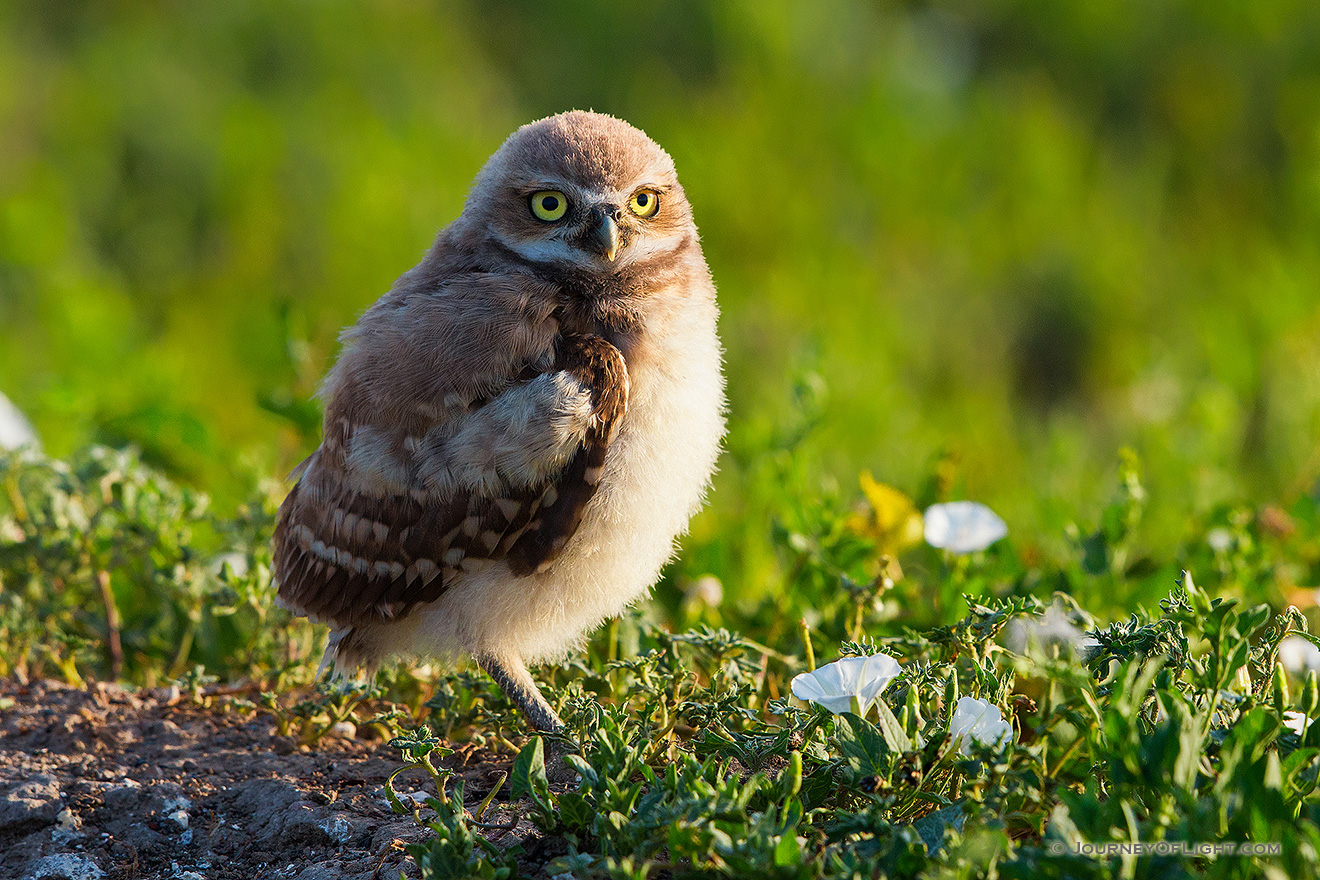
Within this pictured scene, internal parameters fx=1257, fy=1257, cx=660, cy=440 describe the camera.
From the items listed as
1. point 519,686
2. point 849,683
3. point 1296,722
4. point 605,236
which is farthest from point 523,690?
point 1296,722

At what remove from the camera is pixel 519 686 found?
10.3 feet

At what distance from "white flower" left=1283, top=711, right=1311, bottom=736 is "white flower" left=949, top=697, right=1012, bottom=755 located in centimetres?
49

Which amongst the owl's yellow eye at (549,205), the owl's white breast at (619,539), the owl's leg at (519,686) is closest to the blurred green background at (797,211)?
the owl's white breast at (619,539)

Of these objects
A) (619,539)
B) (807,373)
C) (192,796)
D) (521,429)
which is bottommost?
(192,796)

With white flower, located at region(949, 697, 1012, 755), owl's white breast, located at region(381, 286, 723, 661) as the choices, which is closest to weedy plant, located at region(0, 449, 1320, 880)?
white flower, located at region(949, 697, 1012, 755)

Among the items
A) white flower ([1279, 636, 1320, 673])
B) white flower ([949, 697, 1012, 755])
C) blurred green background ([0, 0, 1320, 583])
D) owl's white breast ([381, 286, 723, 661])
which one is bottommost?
white flower ([949, 697, 1012, 755])

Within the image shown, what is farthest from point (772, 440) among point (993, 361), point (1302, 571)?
point (993, 361)

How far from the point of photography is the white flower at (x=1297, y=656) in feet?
10.1

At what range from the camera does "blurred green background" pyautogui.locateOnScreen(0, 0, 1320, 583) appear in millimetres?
5516

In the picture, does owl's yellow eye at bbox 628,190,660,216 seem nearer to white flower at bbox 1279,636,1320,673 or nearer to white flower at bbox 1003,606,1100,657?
white flower at bbox 1003,606,1100,657

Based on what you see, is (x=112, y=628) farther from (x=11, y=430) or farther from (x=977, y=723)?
(x=977, y=723)

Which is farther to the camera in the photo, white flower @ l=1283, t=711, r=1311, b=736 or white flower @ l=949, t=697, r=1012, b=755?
white flower @ l=949, t=697, r=1012, b=755

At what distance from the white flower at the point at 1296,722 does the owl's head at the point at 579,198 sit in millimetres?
1853

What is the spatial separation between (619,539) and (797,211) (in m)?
5.08
